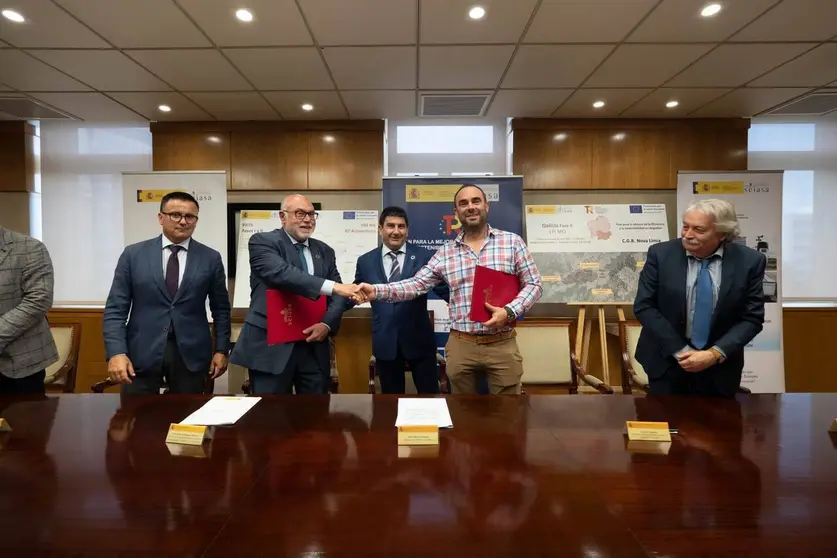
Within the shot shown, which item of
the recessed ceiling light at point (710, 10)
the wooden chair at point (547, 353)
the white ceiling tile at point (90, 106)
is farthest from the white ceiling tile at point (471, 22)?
the white ceiling tile at point (90, 106)

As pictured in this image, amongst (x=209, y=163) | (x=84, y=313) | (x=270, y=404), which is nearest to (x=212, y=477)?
(x=270, y=404)

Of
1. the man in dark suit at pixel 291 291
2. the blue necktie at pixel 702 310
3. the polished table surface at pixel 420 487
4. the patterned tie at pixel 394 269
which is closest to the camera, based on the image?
the polished table surface at pixel 420 487

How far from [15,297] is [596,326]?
4.51m

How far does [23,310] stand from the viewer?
2021mm

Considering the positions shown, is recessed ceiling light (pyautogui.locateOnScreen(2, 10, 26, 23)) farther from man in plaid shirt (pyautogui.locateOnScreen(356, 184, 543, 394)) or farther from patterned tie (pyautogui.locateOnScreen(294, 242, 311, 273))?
man in plaid shirt (pyautogui.locateOnScreen(356, 184, 543, 394))

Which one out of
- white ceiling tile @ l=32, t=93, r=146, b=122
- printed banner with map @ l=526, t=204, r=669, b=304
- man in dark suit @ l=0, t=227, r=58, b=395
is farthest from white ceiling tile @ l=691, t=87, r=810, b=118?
white ceiling tile @ l=32, t=93, r=146, b=122

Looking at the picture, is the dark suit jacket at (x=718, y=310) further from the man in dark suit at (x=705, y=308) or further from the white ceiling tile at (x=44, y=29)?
the white ceiling tile at (x=44, y=29)

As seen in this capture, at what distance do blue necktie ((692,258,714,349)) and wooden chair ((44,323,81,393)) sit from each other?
3217 mm

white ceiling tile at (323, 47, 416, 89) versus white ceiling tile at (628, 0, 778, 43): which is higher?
white ceiling tile at (628, 0, 778, 43)

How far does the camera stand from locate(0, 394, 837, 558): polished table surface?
75 centimetres

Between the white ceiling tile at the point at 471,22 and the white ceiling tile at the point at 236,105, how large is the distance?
182cm

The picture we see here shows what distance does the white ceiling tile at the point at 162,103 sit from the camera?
375 centimetres

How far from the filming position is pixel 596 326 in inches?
175

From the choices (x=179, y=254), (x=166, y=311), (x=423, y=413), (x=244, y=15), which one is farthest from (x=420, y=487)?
(x=244, y=15)
